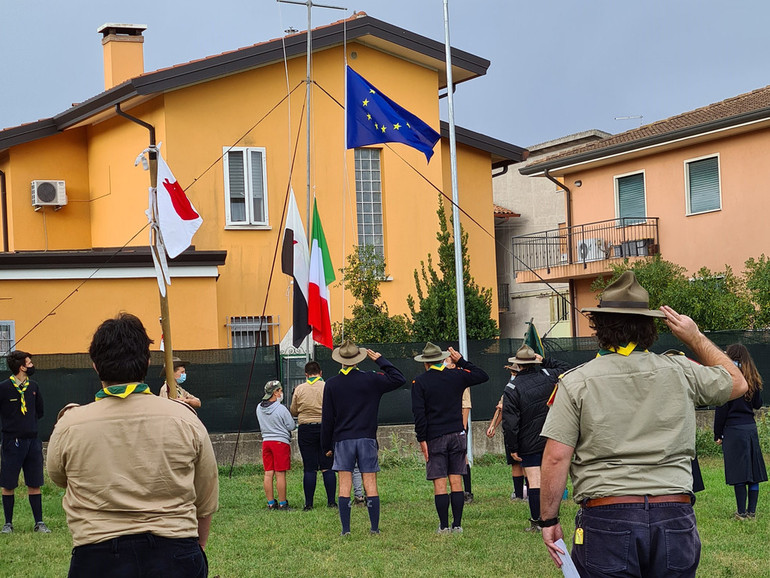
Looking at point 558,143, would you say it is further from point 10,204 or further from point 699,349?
point 699,349

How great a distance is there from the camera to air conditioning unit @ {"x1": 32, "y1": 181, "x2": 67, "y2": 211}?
84.9ft

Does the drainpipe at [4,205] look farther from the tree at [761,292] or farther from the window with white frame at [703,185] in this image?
the window with white frame at [703,185]

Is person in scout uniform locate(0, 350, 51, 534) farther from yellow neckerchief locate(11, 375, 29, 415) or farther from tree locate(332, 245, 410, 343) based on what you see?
tree locate(332, 245, 410, 343)

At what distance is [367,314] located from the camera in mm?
21828

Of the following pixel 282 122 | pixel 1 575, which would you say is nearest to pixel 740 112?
pixel 282 122

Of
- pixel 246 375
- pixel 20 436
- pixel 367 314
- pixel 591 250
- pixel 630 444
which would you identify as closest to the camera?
pixel 630 444

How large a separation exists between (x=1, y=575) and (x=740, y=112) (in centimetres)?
2360

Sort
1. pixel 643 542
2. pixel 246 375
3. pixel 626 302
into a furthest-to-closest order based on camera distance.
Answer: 1. pixel 246 375
2. pixel 626 302
3. pixel 643 542

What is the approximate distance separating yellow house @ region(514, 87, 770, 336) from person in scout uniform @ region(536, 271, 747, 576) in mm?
23779

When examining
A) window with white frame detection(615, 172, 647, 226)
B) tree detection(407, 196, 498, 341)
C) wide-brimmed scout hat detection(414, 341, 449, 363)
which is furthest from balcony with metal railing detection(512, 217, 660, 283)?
wide-brimmed scout hat detection(414, 341, 449, 363)

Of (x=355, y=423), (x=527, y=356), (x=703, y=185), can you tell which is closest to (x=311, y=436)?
(x=355, y=423)

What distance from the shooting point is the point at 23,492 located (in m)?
16.1

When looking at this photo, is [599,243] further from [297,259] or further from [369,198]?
[297,259]

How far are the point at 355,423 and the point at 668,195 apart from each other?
21.1m
